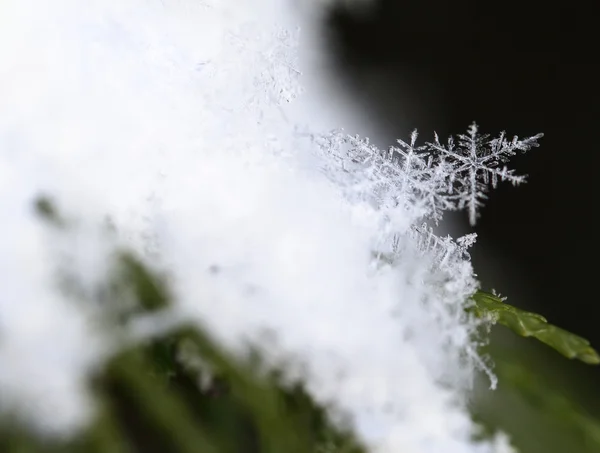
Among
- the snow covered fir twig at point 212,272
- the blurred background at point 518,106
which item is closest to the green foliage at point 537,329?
the snow covered fir twig at point 212,272

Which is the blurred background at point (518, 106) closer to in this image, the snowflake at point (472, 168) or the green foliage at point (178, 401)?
the snowflake at point (472, 168)

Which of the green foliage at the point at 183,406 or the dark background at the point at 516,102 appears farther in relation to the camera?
the dark background at the point at 516,102

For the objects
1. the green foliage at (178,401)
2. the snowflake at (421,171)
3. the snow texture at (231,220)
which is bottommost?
the green foliage at (178,401)

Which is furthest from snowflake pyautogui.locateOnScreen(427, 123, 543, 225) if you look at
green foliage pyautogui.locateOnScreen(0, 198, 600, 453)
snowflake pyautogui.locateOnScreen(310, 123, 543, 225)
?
green foliage pyautogui.locateOnScreen(0, 198, 600, 453)

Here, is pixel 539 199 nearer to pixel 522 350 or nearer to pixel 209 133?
pixel 522 350

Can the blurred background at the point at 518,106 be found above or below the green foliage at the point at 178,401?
above

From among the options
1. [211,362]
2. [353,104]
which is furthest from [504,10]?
[211,362]

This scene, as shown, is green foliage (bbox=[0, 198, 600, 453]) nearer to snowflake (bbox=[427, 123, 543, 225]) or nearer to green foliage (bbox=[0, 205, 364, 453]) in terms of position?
green foliage (bbox=[0, 205, 364, 453])

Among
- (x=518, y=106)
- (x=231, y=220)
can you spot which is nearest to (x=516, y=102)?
(x=518, y=106)
